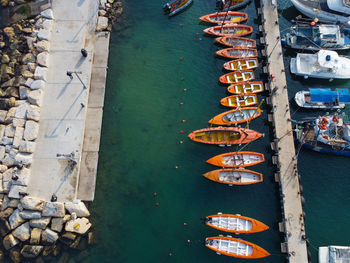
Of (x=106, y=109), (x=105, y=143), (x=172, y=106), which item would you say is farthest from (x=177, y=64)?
(x=105, y=143)

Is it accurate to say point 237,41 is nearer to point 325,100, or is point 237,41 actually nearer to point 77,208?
point 325,100

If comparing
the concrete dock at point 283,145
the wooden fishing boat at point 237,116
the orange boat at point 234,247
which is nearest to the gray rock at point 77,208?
the orange boat at point 234,247

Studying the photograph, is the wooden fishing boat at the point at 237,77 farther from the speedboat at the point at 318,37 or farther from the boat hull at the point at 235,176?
the boat hull at the point at 235,176

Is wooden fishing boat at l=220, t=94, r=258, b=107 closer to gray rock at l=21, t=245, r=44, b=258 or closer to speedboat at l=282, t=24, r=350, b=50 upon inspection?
speedboat at l=282, t=24, r=350, b=50

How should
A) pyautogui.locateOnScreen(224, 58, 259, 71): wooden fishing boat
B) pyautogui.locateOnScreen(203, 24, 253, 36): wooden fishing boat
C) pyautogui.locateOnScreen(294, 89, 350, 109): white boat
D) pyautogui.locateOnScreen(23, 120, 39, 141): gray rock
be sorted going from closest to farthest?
pyautogui.locateOnScreen(23, 120, 39, 141): gray rock → pyautogui.locateOnScreen(294, 89, 350, 109): white boat → pyautogui.locateOnScreen(224, 58, 259, 71): wooden fishing boat → pyautogui.locateOnScreen(203, 24, 253, 36): wooden fishing boat

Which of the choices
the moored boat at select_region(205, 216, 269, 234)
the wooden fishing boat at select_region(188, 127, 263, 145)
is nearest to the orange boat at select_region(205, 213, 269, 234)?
the moored boat at select_region(205, 216, 269, 234)

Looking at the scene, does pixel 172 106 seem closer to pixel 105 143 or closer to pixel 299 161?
pixel 105 143
